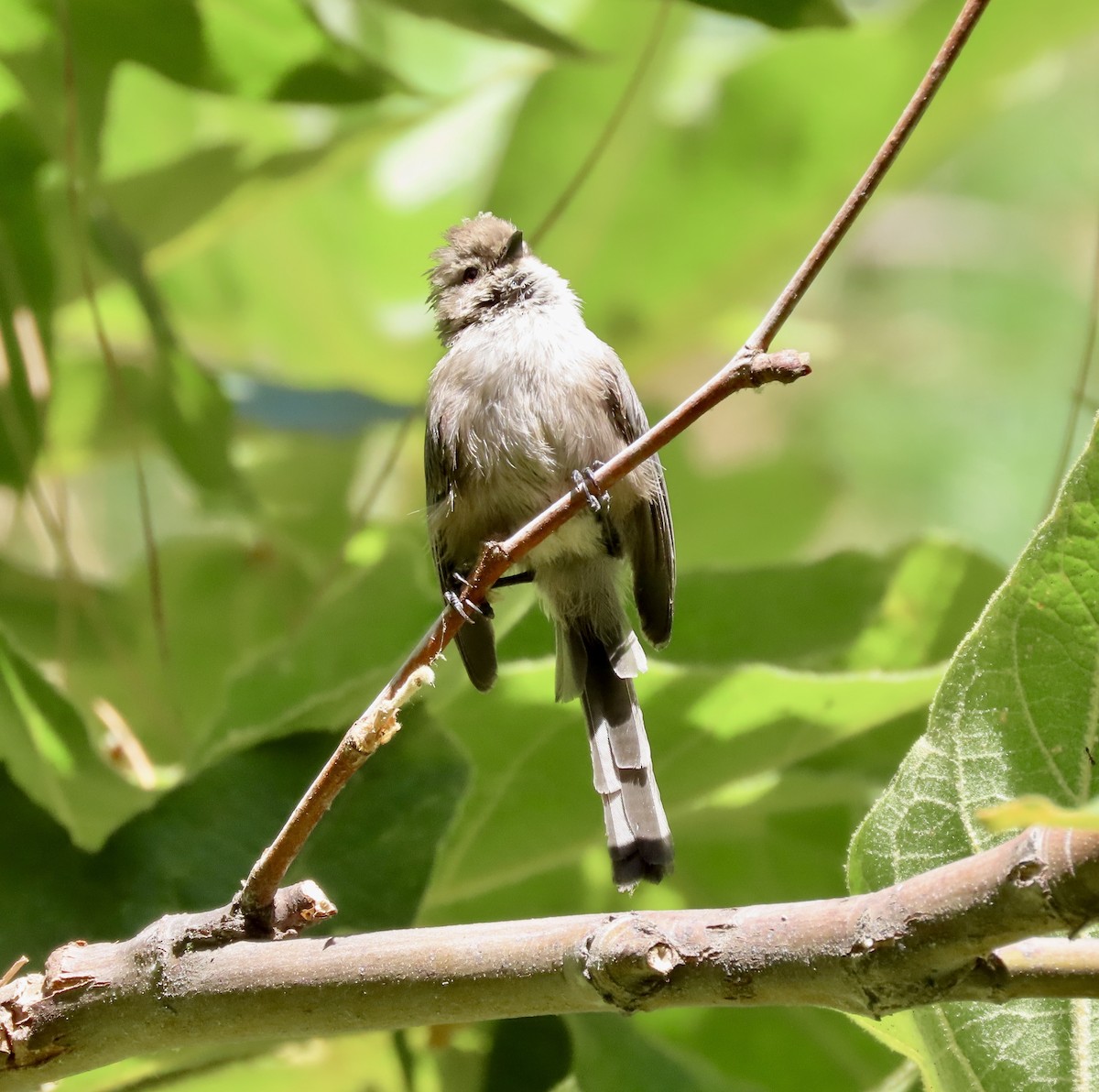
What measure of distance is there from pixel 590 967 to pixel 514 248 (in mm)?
→ 1345

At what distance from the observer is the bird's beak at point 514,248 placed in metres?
1.95

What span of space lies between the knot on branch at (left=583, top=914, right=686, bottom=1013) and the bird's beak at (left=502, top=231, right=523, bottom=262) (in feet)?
4.28

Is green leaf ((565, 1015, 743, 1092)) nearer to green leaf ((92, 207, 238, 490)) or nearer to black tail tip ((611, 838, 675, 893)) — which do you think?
black tail tip ((611, 838, 675, 893))

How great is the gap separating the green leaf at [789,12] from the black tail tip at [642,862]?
82 centimetres

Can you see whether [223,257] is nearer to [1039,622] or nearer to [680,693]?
[680,693]

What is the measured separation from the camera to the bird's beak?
195 cm

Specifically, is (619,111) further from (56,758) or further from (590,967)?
(590,967)

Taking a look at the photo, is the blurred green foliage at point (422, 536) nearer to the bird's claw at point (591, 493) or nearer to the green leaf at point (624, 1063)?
the green leaf at point (624, 1063)

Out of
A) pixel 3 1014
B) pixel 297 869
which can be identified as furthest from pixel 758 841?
pixel 3 1014

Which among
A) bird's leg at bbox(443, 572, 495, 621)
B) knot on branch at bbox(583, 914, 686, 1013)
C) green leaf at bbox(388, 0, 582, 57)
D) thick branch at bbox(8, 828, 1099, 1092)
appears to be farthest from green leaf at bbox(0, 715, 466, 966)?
green leaf at bbox(388, 0, 582, 57)

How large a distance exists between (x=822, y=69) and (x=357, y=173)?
775mm

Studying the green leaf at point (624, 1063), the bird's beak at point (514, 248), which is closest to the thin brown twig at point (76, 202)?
the bird's beak at point (514, 248)

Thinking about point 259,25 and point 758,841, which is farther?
point 758,841

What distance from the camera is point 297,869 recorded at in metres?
1.38
